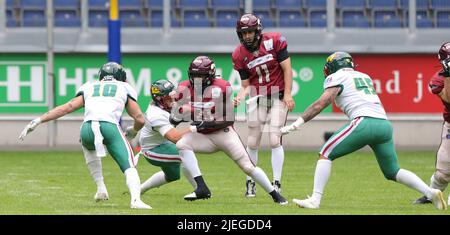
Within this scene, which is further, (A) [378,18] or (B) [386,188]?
(A) [378,18]

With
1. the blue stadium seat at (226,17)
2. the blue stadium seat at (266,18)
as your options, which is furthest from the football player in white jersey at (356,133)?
the blue stadium seat at (226,17)

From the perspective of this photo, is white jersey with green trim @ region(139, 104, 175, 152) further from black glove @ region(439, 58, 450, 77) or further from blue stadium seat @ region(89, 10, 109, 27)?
blue stadium seat @ region(89, 10, 109, 27)

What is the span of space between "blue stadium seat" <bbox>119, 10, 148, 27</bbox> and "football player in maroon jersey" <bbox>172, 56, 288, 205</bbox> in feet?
36.8

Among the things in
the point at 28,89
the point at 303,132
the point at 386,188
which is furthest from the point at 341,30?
the point at 386,188

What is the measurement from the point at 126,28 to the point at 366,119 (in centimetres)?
1276

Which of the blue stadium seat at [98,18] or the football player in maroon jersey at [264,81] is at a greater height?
the blue stadium seat at [98,18]

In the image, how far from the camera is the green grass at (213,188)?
11164 mm

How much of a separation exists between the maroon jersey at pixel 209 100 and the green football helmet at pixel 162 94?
0.26m

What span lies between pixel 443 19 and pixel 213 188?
11.1m

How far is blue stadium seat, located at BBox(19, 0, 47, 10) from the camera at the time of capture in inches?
922

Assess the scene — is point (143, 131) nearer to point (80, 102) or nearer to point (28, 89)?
point (80, 102)

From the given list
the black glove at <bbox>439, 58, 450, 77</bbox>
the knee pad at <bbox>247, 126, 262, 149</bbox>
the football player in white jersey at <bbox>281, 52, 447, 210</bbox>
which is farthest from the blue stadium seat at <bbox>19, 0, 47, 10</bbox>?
the black glove at <bbox>439, 58, 450, 77</bbox>

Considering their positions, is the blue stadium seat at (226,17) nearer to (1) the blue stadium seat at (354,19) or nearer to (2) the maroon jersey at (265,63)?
(1) the blue stadium seat at (354,19)

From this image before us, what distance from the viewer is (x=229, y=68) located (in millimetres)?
21812
